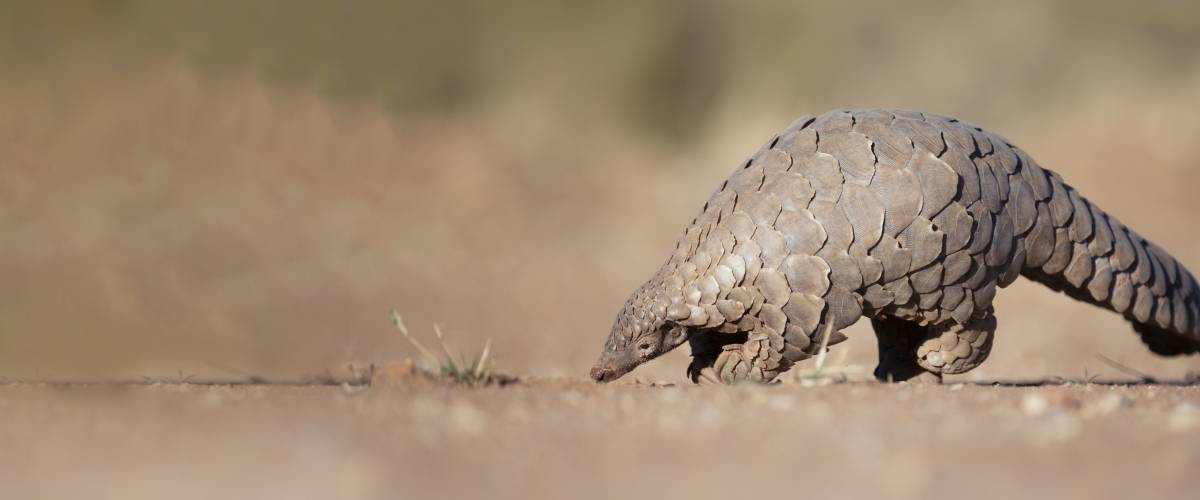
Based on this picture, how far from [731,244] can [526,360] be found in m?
7.61

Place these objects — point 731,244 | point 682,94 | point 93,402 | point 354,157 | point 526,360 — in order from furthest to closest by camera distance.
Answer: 1. point 682,94
2. point 354,157
3. point 526,360
4. point 731,244
5. point 93,402

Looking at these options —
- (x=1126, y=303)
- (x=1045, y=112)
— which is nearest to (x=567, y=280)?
(x=1045, y=112)

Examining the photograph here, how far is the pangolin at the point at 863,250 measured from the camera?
500 centimetres

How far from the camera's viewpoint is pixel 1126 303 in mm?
5809

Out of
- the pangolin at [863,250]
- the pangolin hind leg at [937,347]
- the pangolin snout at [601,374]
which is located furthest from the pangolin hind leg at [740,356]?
the pangolin hind leg at [937,347]

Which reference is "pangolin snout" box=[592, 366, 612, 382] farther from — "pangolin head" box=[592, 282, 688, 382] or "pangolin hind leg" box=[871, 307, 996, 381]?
"pangolin hind leg" box=[871, 307, 996, 381]

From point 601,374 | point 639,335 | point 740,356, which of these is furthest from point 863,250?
point 601,374

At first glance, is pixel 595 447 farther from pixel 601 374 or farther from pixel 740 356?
pixel 601 374

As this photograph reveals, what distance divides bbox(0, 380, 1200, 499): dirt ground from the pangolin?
110cm

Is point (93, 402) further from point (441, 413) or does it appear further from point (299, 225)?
point (299, 225)

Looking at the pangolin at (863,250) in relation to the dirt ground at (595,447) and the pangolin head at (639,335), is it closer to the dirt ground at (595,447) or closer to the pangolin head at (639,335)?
the pangolin head at (639,335)

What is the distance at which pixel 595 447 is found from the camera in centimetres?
306

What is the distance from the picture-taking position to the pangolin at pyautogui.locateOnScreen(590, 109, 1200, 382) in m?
5.00

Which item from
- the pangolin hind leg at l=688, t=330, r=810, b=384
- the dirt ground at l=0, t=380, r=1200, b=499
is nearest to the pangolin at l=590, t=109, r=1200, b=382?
the pangolin hind leg at l=688, t=330, r=810, b=384
